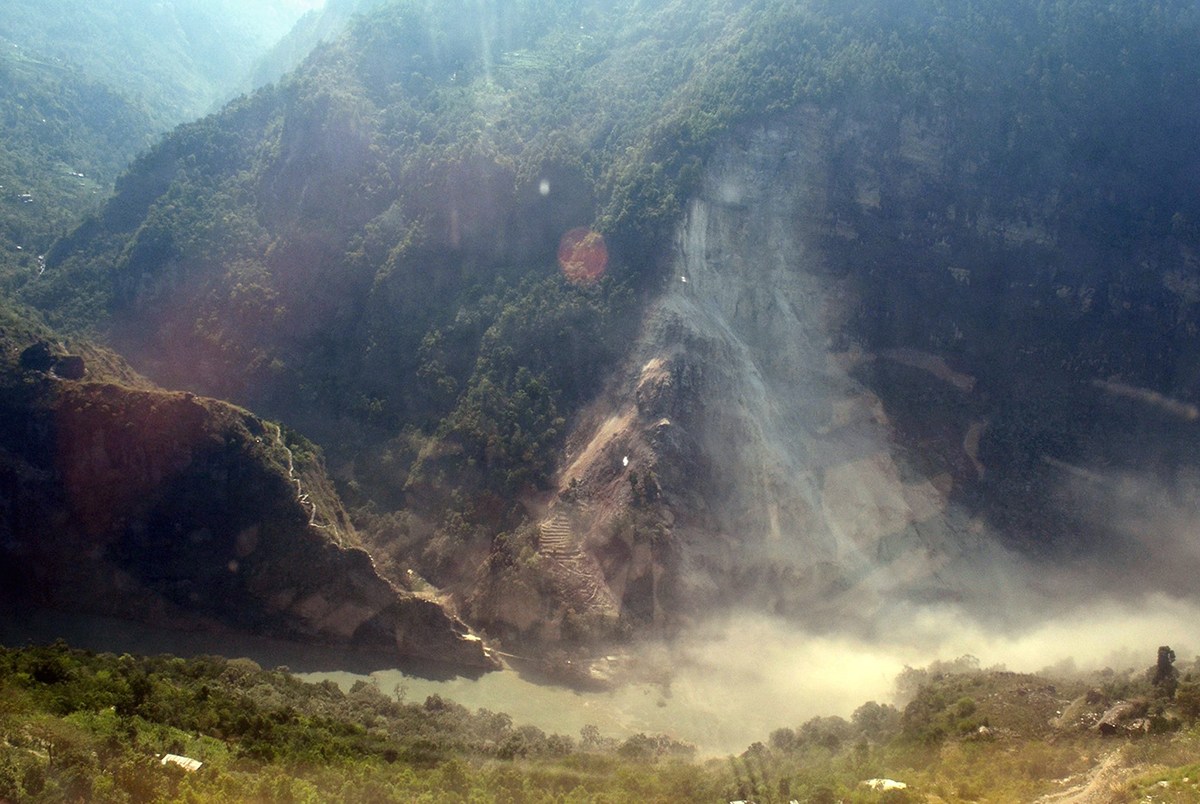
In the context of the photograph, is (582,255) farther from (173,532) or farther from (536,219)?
(173,532)

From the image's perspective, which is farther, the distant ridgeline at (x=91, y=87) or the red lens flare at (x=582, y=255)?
the distant ridgeline at (x=91, y=87)

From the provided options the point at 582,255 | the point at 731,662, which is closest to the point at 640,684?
the point at 731,662

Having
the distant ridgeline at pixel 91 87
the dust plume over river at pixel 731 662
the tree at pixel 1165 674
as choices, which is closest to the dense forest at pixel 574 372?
the tree at pixel 1165 674

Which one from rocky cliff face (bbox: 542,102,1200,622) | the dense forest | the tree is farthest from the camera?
rocky cliff face (bbox: 542,102,1200,622)

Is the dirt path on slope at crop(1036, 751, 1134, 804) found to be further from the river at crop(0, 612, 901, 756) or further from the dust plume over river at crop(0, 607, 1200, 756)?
the river at crop(0, 612, 901, 756)

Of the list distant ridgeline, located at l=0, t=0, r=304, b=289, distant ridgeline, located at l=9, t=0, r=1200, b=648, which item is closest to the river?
distant ridgeline, located at l=9, t=0, r=1200, b=648

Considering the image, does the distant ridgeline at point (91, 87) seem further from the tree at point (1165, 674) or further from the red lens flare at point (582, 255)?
the tree at point (1165, 674)
